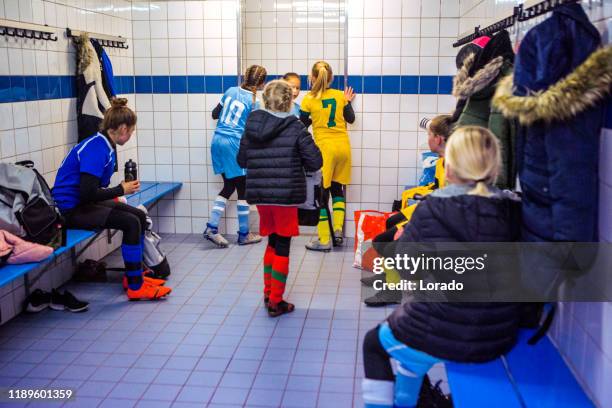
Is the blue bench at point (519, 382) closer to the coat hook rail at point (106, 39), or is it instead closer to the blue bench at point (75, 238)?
the blue bench at point (75, 238)

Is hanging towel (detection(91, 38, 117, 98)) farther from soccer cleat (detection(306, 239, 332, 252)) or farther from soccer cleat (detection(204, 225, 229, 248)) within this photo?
soccer cleat (detection(306, 239, 332, 252))

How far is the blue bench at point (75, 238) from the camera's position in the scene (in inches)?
147

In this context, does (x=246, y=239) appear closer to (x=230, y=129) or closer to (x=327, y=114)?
(x=230, y=129)

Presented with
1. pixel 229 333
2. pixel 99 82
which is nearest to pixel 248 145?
pixel 229 333

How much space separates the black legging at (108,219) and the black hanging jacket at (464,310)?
Result: 283 centimetres

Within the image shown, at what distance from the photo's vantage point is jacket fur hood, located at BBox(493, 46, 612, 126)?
211cm

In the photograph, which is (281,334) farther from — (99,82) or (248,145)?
(99,82)

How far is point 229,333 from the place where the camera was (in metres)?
4.18

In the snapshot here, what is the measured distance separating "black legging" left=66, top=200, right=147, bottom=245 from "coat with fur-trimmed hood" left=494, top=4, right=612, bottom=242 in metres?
3.13

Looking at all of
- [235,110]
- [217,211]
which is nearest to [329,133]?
[235,110]

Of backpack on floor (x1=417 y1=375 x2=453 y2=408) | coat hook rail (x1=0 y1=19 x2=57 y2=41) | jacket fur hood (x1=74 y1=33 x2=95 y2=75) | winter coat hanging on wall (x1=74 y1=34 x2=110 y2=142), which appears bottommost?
backpack on floor (x1=417 y1=375 x2=453 y2=408)

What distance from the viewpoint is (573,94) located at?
7.15ft

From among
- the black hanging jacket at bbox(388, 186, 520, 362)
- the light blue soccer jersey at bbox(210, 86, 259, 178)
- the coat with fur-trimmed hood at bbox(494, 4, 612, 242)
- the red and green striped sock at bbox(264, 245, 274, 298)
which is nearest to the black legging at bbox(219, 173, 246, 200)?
the light blue soccer jersey at bbox(210, 86, 259, 178)

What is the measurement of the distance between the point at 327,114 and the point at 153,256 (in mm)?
1994
